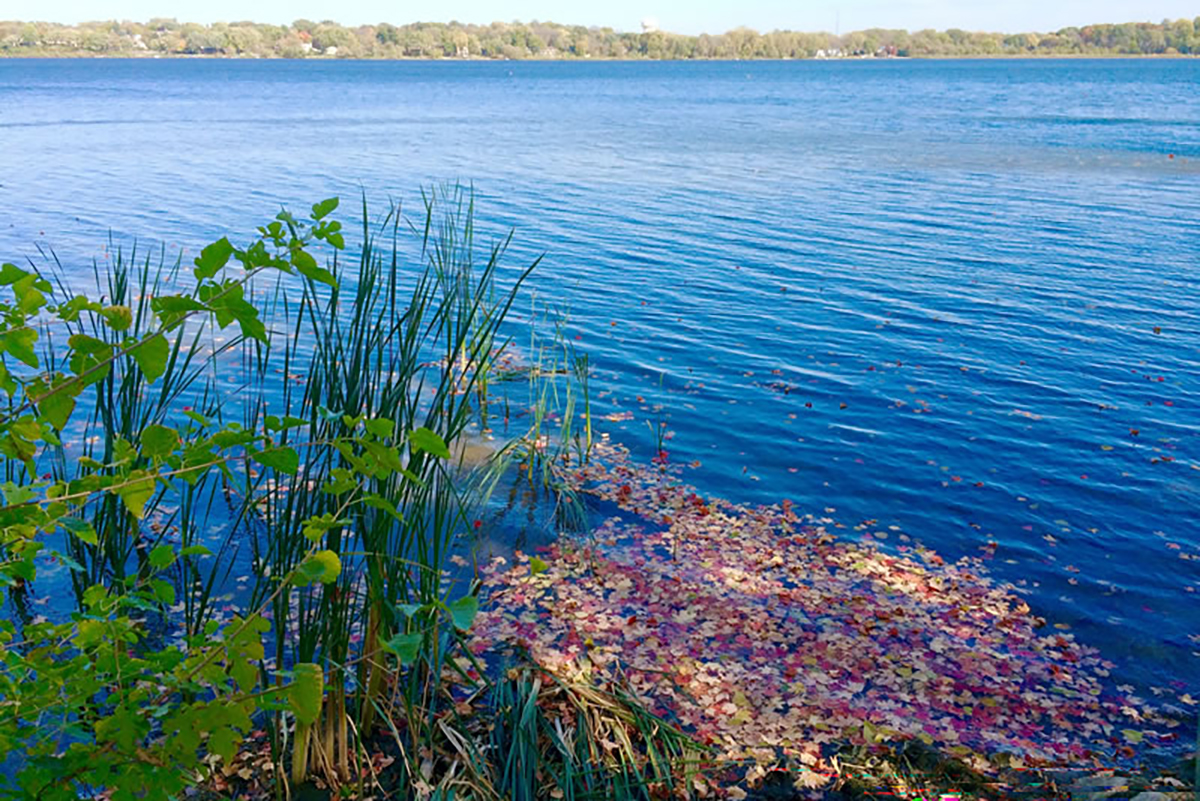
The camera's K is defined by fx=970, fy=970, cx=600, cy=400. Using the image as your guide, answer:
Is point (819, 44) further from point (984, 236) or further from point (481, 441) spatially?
point (481, 441)

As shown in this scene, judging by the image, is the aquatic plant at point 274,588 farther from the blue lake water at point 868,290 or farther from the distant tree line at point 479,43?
the distant tree line at point 479,43

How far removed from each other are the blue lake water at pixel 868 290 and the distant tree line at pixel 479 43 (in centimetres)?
15131

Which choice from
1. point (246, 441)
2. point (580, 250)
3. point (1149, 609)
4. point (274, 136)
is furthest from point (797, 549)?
point (274, 136)

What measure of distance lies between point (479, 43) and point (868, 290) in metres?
189

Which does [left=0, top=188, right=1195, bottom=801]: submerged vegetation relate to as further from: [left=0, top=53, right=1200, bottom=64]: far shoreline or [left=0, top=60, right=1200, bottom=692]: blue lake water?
[left=0, top=53, right=1200, bottom=64]: far shoreline

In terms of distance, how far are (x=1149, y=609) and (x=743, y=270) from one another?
10.8 m

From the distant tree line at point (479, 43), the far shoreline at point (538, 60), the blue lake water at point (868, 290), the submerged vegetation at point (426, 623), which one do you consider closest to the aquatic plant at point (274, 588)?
the submerged vegetation at point (426, 623)

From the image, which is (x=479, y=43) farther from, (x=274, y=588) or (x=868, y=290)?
(x=274, y=588)

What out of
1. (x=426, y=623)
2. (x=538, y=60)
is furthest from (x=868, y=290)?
(x=538, y=60)

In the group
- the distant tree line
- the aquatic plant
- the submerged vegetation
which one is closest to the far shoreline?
the distant tree line

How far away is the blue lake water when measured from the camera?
8500 mm

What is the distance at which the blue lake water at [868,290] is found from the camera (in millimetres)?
8500

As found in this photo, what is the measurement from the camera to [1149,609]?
7.01m

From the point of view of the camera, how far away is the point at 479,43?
189 metres
